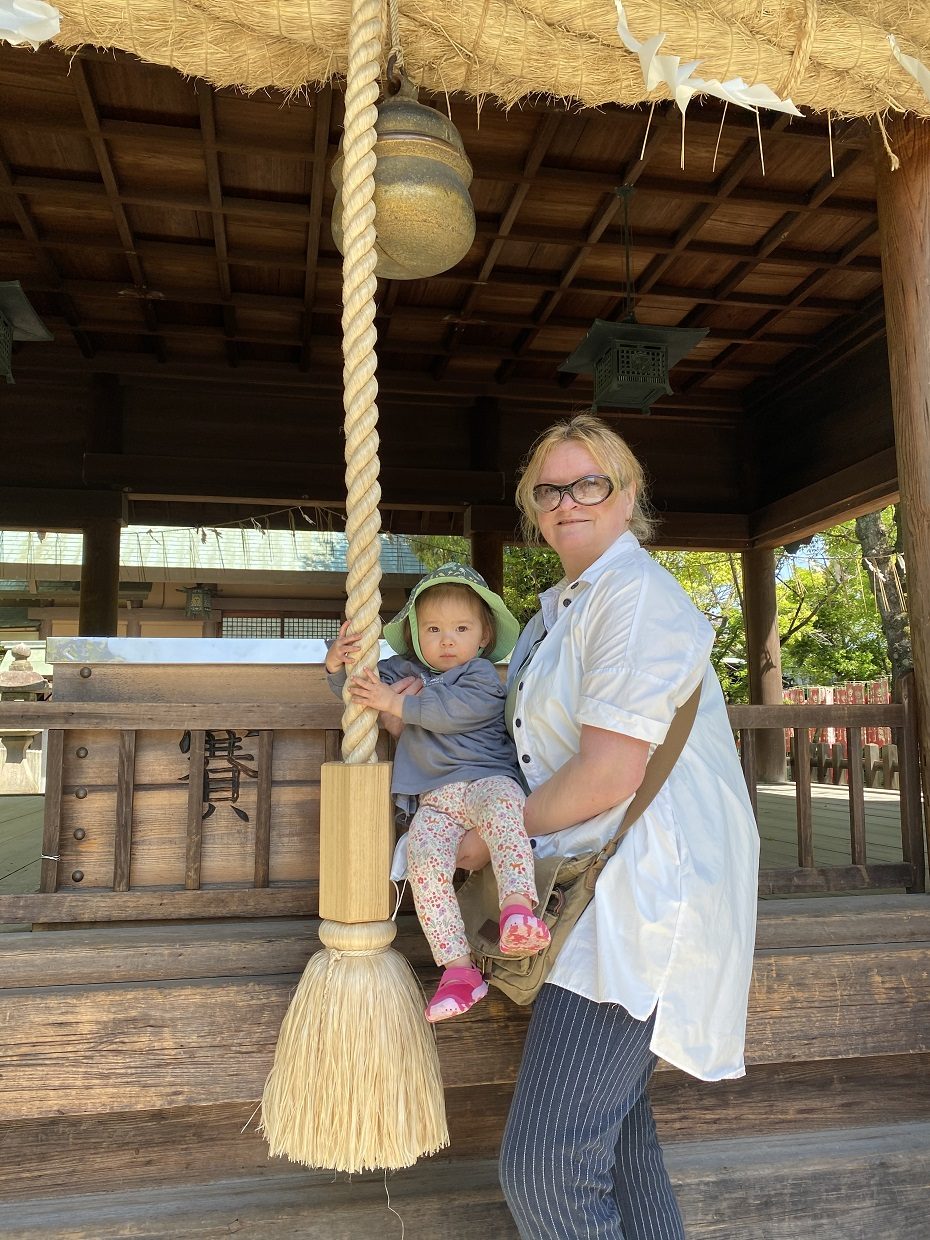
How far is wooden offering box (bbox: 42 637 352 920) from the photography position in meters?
2.14

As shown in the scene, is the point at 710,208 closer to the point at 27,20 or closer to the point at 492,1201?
the point at 27,20

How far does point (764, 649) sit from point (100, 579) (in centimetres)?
592

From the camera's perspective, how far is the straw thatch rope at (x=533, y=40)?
190 centimetres

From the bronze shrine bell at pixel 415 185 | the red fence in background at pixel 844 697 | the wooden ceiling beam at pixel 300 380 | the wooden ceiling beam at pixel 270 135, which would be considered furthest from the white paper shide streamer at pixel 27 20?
the red fence in background at pixel 844 697

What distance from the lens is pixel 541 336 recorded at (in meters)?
6.32

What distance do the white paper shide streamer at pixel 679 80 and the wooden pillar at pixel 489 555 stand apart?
5.18 m

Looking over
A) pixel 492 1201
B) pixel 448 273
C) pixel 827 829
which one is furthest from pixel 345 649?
pixel 827 829

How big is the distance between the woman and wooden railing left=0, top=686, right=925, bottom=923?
31.6 inches

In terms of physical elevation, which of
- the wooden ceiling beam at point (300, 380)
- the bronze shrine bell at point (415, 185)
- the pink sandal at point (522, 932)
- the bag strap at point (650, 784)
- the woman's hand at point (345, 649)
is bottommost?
the pink sandal at point (522, 932)

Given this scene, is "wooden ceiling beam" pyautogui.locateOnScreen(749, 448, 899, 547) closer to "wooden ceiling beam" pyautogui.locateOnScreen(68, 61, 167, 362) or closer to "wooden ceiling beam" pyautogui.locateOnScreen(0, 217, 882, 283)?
"wooden ceiling beam" pyautogui.locateOnScreen(0, 217, 882, 283)

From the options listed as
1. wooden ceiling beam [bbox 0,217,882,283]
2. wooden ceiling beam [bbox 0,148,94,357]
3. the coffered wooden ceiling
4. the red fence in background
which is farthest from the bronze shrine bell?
the red fence in background

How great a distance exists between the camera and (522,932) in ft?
4.48

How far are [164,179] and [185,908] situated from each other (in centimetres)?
378

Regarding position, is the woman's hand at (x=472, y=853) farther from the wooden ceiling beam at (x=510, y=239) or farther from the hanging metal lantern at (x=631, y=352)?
the wooden ceiling beam at (x=510, y=239)
